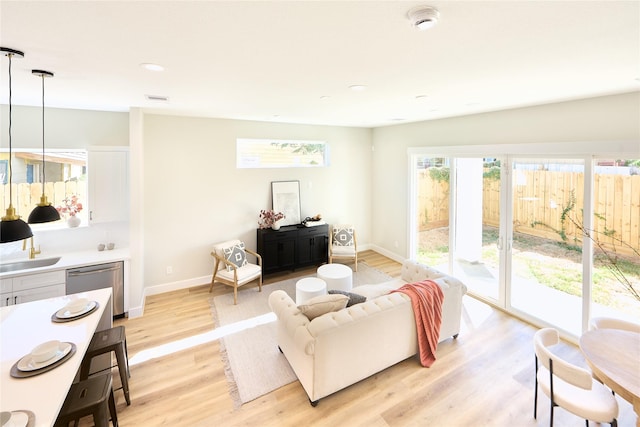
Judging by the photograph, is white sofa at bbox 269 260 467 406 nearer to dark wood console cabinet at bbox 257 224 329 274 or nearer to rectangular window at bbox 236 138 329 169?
dark wood console cabinet at bbox 257 224 329 274

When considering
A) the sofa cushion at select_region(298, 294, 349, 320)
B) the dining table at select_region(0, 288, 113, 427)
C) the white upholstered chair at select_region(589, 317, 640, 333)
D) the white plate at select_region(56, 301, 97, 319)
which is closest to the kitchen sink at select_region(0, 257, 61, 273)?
the dining table at select_region(0, 288, 113, 427)

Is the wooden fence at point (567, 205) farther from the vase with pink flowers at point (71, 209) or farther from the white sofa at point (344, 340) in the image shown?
the vase with pink flowers at point (71, 209)

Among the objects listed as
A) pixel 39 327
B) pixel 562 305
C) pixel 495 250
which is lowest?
pixel 562 305

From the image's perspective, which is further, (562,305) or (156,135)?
(156,135)

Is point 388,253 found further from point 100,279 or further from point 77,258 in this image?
point 77,258

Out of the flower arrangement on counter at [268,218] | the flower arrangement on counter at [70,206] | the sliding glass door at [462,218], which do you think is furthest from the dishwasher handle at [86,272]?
the sliding glass door at [462,218]

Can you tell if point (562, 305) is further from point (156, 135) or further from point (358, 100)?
point (156, 135)

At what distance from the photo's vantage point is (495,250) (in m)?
4.24

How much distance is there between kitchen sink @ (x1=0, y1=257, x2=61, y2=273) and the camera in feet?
11.3

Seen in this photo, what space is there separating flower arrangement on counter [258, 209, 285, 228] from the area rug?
3.55 ft

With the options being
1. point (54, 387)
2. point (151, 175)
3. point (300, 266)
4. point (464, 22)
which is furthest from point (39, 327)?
point (300, 266)

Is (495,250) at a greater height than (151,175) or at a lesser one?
lesser

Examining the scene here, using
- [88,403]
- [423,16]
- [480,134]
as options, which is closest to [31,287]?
[88,403]

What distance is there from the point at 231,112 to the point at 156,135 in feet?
4.03
